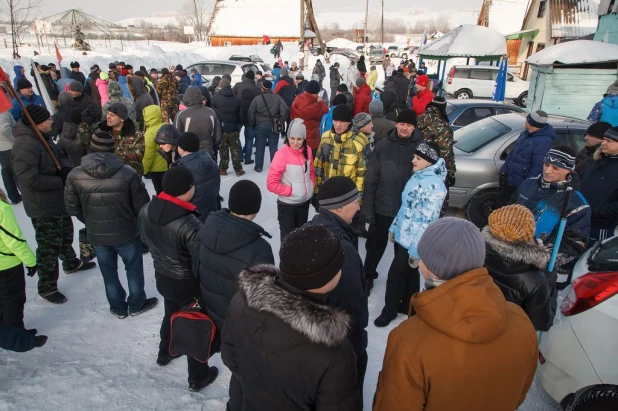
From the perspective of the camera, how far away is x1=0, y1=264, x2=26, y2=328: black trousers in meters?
3.10

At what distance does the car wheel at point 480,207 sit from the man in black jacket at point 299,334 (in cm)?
494

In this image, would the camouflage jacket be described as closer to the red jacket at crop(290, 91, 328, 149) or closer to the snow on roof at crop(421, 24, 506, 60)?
the red jacket at crop(290, 91, 328, 149)

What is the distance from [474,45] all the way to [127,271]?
14854 millimetres

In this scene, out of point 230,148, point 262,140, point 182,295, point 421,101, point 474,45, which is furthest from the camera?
point 474,45

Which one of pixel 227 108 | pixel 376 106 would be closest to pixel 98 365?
pixel 376 106

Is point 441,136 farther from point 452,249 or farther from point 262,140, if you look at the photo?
point 262,140

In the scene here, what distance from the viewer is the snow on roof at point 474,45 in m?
14.4

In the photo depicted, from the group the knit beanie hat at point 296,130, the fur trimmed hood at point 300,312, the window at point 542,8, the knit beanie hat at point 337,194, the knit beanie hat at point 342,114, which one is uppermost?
the window at point 542,8

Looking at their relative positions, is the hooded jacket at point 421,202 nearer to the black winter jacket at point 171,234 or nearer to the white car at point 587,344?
the white car at point 587,344

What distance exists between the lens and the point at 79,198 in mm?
3482

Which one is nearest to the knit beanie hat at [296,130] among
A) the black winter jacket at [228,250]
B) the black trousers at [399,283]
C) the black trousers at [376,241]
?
the black trousers at [376,241]

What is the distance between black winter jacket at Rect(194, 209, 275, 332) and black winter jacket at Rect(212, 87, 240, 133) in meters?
5.72

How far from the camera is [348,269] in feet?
7.22

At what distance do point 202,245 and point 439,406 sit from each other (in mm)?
1619
